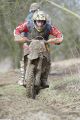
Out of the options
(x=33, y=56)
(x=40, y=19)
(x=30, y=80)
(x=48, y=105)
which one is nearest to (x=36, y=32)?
(x=40, y=19)

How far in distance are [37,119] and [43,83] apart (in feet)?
13.4

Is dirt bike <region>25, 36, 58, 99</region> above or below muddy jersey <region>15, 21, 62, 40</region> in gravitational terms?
below

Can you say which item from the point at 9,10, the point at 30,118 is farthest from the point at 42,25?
the point at 9,10

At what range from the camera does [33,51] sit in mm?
11031

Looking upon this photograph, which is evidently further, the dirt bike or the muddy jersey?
the muddy jersey

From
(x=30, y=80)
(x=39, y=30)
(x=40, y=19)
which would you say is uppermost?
(x=40, y=19)

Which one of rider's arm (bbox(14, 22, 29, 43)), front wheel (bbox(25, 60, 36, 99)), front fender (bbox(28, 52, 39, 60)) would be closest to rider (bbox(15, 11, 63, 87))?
rider's arm (bbox(14, 22, 29, 43))

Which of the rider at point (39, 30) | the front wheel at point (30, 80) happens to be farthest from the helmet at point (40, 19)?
the front wheel at point (30, 80)

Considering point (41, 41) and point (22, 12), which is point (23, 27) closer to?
point (41, 41)

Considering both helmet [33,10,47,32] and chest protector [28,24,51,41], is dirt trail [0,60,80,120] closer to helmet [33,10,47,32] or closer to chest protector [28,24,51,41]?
chest protector [28,24,51,41]

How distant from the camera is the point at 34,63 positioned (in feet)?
36.7

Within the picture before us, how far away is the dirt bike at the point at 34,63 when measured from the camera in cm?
1100

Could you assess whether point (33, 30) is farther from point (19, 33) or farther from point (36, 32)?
point (19, 33)

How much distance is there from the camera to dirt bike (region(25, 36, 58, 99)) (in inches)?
433
